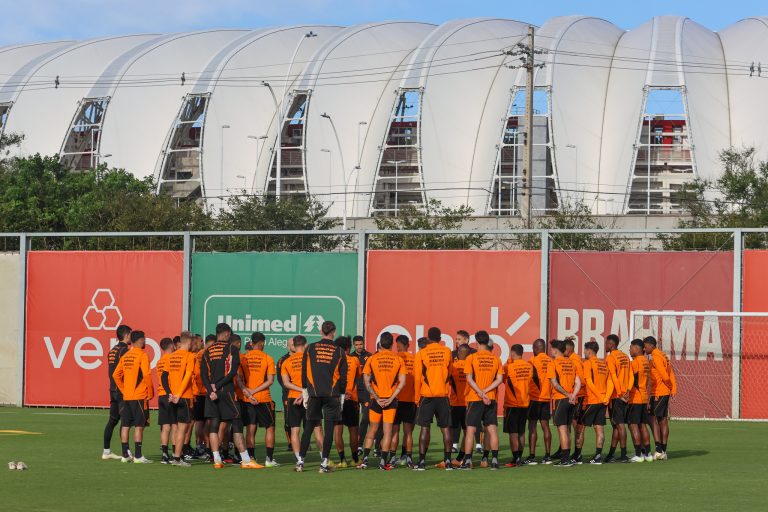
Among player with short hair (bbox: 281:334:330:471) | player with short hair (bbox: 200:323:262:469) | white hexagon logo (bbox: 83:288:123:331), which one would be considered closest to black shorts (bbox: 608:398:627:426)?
player with short hair (bbox: 281:334:330:471)

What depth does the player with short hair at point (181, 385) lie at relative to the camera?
17281 millimetres

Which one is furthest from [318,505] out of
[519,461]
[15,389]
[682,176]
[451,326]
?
[682,176]

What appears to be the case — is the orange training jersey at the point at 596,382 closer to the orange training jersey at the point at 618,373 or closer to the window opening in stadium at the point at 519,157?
the orange training jersey at the point at 618,373

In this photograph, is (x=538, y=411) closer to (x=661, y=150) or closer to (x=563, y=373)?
(x=563, y=373)

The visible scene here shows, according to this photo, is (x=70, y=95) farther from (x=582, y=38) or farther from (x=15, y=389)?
(x=15, y=389)

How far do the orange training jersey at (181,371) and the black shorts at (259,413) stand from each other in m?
0.84

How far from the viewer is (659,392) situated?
1836 centimetres

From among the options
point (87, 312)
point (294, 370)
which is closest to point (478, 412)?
point (294, 370)

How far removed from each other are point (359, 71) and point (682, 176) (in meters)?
22.4

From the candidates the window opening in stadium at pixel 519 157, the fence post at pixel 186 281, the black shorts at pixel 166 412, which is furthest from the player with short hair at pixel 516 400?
the window opening in stadium at pixel 519 157

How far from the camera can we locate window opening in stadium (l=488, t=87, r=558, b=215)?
73.8m

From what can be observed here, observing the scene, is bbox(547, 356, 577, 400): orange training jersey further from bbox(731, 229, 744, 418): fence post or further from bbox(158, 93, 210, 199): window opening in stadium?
bbox(158, 93, 210, 199): window opening in stadium

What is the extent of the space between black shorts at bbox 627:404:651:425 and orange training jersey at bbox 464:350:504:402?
90.7 inches

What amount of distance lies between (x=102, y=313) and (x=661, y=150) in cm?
5128
